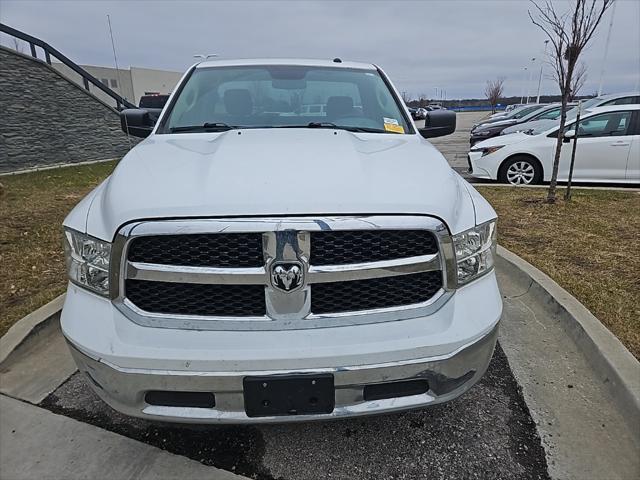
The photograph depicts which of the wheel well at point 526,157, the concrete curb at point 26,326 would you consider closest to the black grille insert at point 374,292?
the concrete curb at point 26,326

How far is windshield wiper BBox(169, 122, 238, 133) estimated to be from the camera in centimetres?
254

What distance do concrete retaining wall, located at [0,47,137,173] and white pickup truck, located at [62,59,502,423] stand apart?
1016 centimetres

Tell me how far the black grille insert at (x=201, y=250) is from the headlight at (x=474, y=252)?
2.53ft

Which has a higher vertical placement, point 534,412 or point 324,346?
point 324,346

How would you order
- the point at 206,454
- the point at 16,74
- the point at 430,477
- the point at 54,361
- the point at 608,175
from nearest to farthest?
the point at 430,477 → the point at 206,454 → the point at 54,361 → the point at 608,175 → the point at 16,74

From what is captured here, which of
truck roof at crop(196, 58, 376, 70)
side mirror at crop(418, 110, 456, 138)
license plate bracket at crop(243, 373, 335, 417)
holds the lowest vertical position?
license plate bracket at crop(243, 373, 335, 417)

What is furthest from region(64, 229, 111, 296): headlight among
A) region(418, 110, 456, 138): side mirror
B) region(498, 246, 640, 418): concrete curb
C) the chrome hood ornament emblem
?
region(418, 110, 456, 138): side mirror

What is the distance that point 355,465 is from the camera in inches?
69.9

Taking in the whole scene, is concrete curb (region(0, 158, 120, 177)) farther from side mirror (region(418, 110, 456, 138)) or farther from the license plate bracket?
the license plate bracket

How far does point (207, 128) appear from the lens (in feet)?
8.43

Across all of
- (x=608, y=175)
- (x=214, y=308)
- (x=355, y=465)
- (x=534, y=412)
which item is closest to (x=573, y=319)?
(x=534, y=412)

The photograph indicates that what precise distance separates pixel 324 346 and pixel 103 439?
48.7 inches

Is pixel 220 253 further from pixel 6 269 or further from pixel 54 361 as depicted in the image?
pixel 6 269

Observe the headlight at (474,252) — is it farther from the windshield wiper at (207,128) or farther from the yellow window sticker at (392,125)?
the windshield wiper at (207,128)
